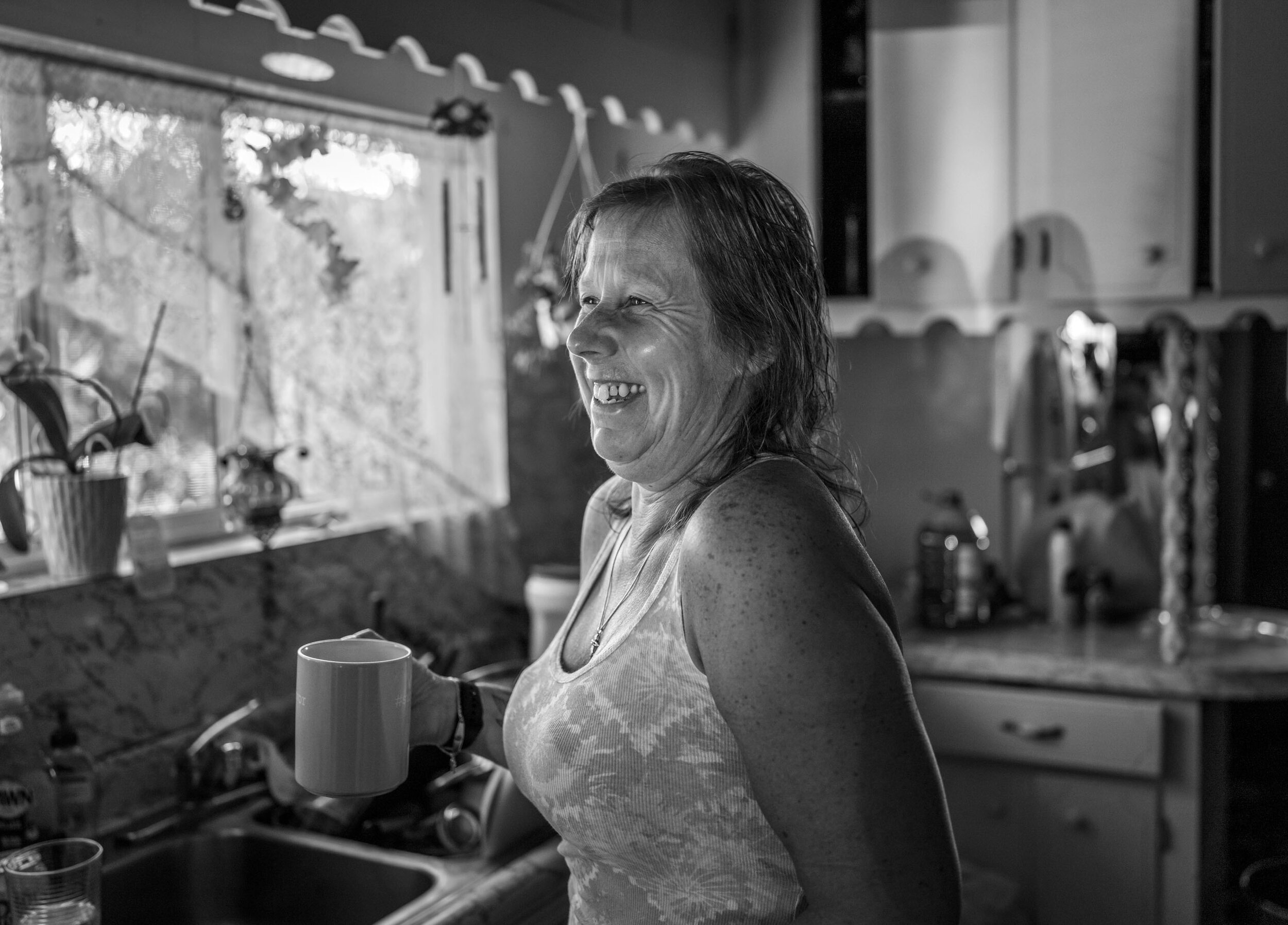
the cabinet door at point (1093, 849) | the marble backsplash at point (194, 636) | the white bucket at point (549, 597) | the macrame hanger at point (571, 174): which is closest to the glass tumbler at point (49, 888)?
the marble backsplash at point (194, 636)

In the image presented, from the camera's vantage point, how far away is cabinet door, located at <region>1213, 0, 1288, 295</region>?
248 cm

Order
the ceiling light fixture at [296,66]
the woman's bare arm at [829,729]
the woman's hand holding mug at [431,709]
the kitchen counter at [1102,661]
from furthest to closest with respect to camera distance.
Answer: the kitchen counter at [1102,661]
the ceiling light fixture at [296,66]
the woman's hand holding mug at [431,709]
the woman's bare arm at [829,729]

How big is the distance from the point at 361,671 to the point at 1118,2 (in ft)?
7.42

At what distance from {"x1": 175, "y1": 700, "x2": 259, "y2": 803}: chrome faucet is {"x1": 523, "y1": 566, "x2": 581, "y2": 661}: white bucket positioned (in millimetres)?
559

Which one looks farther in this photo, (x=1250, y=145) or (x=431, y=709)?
(x=1250, y=145)

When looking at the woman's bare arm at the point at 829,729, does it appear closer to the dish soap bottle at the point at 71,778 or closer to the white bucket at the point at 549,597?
the dish soap bottle at the point at 71,778

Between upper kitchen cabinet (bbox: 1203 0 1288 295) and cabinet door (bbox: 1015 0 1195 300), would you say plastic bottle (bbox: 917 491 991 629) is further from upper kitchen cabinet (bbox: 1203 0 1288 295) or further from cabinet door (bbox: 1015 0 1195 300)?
upper kitchen cabinet (bbox: 1203 0 1288 295)

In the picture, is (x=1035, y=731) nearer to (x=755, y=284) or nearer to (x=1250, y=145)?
(x=1250, y=145)

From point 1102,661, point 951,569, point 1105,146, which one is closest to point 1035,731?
point 1102,661

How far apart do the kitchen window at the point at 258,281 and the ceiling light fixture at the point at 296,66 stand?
0.06 meters

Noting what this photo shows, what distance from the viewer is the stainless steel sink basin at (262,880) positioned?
5.71 feet

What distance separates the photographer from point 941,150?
9.11 ft

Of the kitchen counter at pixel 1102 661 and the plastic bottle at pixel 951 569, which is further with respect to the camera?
the plastic bottle at pixel 951 569

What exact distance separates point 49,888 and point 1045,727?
1.90 meters
